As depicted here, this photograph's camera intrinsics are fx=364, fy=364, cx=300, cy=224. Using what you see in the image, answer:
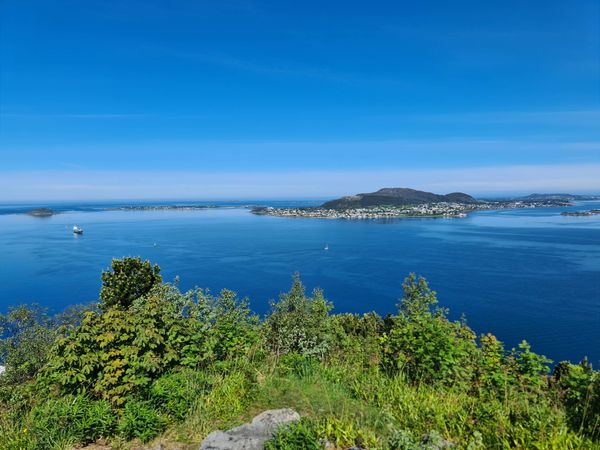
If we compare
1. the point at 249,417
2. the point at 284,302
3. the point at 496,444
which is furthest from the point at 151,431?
the point at 284,302

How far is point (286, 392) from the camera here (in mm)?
4719

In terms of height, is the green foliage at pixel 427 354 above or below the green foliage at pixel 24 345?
above

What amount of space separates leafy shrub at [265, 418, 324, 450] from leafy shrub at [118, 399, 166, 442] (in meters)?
1.41

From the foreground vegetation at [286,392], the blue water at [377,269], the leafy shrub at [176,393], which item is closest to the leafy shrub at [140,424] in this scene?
the foreground vegetation at [286,392]

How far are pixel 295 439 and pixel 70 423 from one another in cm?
263

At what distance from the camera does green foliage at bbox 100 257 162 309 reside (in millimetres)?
16156

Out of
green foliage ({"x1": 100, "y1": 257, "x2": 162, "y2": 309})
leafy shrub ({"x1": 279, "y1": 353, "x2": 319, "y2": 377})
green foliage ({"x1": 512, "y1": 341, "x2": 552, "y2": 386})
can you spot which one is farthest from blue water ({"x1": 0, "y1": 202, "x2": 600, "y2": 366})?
leafy shrub ({"x1": 279, "y1": 353, "x2": 319, "y2": 377})

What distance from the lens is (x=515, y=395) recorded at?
4445 mm

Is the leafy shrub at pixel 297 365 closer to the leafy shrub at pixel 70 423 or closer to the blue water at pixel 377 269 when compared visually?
the leafy shrub at pixel 70 423

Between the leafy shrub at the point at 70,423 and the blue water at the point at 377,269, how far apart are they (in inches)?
1349

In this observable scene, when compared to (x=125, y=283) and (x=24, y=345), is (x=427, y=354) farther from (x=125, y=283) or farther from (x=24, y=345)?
(x=24, y=345)

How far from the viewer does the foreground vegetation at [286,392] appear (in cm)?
365

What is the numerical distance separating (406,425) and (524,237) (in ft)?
371

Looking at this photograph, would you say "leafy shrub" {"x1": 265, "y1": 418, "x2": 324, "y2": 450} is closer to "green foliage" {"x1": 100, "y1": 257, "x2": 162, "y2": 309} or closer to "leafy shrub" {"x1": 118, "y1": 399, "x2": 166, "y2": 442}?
"leafy shrub" {"x1": 118, "y1": 399, "x2": 166, "y2": 442}
